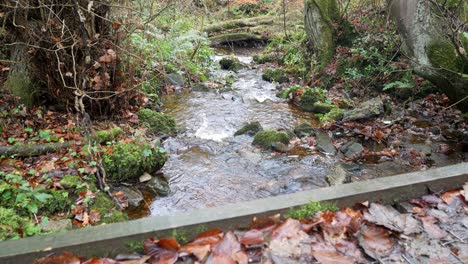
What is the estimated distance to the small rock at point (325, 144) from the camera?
629 cm

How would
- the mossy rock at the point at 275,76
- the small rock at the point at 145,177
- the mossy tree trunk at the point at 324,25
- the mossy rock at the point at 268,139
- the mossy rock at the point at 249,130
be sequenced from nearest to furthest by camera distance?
the small rock at the point at 145,177, the mossy rock at the point at 268,139, the mossy rock at the point at 249,130, the mossy tree trunk at the point at 324,25, the mossy rock at the point at 275,76

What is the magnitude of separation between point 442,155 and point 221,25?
49.2ft

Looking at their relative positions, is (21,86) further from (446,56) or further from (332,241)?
(446,56)

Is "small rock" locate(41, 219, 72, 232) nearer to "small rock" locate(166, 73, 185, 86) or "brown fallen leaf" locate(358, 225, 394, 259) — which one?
"brown fallen leaf" locate(358, 225, 394, 259)

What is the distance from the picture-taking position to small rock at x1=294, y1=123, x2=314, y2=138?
7.11 meters

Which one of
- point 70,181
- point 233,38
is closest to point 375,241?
point 70,181

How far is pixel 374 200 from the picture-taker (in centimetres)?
270

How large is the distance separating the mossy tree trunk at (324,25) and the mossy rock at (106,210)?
864 centimetres

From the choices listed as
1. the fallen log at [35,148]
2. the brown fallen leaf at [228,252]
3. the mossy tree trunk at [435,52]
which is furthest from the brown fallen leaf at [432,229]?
the fallen log at [35,148]

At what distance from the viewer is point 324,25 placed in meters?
11.1

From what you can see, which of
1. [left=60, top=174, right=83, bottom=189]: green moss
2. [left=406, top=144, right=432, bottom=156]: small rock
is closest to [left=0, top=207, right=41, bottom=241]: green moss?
[left=60, top=174, right=83, bottom=189]: green moss

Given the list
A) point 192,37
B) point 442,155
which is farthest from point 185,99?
point 442,155

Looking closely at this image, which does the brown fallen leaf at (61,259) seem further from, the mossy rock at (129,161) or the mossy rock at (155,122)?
the mossy rock at (155,122)

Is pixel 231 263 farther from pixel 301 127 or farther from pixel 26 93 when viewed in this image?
pixel 301 127
